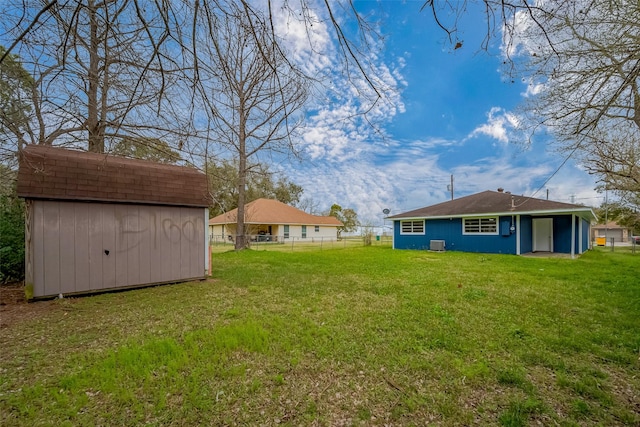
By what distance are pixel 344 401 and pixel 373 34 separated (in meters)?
2.97

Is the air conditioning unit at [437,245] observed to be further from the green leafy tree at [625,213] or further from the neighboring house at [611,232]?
the neighboring house at [611,232]

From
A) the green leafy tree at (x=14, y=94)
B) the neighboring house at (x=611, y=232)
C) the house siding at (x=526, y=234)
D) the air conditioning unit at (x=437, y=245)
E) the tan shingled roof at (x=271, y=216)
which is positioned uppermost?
the green leafy tree at (x=14, y=94)

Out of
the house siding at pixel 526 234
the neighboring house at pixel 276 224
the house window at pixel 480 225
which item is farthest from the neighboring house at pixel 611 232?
the neighboring house at pixel 276 224

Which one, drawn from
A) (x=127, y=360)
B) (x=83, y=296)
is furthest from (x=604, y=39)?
(x=83, y=296)

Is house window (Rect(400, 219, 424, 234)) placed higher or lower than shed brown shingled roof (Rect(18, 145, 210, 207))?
lower

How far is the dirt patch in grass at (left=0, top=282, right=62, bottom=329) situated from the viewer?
439 cm

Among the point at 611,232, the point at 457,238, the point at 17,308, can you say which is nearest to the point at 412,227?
the point at 457,238

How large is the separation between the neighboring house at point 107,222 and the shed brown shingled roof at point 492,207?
1354cm

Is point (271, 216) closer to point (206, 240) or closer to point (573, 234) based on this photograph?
point (206, 240)

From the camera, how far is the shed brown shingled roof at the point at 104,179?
5207 mm

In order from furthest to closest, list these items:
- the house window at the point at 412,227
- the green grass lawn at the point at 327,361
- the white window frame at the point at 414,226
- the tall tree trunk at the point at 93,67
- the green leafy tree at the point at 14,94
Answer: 1. the house window at the point at 412,227
2. the white window frame at the point at 414,226
3. the green leafy tree at the point at 14,94
4. the tall tree trunk at the point at 93,67
5. the green grass lawn at the point at 327,361

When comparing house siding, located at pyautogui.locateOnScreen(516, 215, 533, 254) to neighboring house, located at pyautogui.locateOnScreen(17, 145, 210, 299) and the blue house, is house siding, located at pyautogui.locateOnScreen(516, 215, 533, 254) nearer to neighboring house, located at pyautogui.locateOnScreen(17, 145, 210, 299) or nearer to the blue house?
the blue house

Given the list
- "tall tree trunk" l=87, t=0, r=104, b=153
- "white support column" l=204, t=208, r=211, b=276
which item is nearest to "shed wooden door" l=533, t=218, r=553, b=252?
"white support column" l=204, t=208, r=211, b=276

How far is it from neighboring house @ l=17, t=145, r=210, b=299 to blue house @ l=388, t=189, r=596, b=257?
13483 mm
